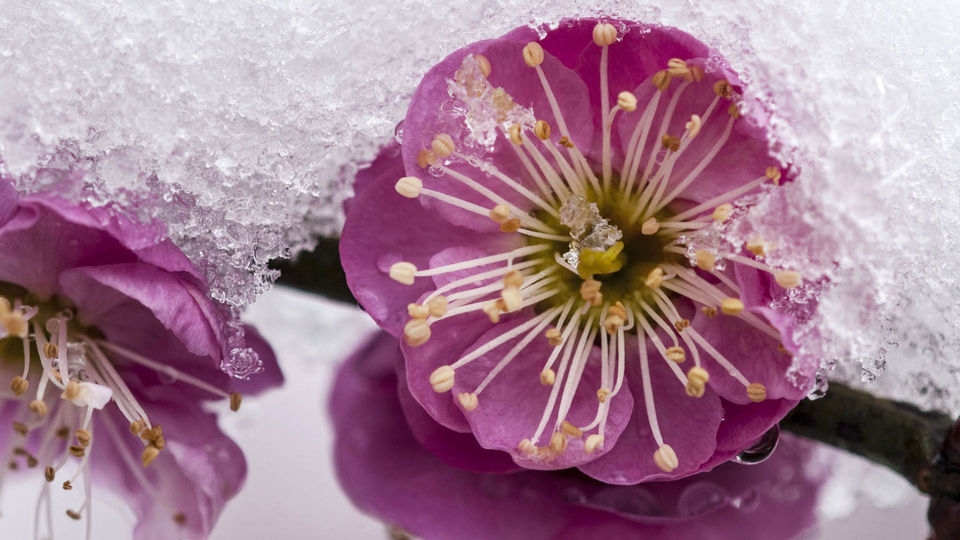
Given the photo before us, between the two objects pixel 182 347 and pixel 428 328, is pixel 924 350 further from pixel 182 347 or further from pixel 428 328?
pixel 182 347

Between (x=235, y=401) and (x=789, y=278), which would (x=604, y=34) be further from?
(x=235, y=401)

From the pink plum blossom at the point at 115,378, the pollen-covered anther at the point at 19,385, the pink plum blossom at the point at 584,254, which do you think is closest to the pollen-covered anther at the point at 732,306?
the pink plum blossom at the point at 584,254

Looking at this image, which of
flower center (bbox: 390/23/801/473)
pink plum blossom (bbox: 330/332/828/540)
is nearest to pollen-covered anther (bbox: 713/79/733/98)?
flower center (bbox: 390/23/801/473)

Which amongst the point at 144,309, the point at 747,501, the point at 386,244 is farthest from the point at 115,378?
the point at 747,501

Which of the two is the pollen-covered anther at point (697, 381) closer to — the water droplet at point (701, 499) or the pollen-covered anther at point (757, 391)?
the pollen-covered anther at point (757, 391)

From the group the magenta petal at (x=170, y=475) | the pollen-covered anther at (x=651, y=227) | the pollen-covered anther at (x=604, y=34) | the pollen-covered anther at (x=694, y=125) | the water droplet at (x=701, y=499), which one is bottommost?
the water droplet at (x=701, y=499)

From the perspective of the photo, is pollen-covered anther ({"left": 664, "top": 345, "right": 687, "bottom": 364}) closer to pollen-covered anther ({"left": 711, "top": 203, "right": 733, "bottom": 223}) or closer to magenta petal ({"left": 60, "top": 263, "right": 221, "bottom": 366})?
pollen-covered anther ({"left": 711, "top": 203, "right": 733, "bottom": 223})

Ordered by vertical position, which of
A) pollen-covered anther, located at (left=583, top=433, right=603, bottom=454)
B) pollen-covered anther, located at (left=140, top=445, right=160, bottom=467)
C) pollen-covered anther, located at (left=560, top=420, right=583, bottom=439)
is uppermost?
pollen-covered anther, located at (left=560, top=420, right=583, bottom=439)

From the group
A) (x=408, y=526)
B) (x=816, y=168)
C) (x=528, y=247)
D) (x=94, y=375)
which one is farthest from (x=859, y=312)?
(x=94, y=375)
